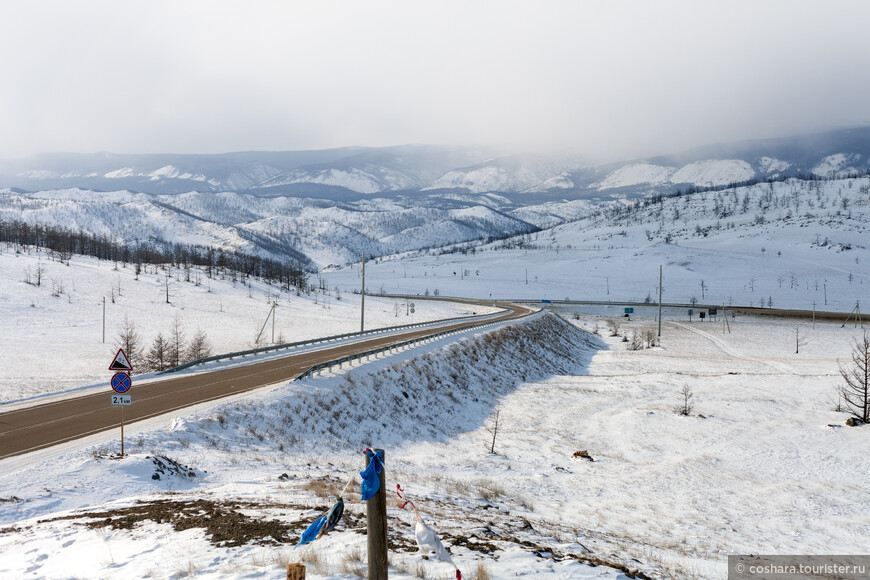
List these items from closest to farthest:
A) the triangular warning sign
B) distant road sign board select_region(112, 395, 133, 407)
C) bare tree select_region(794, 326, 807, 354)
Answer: distant road sign board select_region(112, 395, 133, 407) → the triangular warning sign → bare tree select_region(794, 326, 807, 354)

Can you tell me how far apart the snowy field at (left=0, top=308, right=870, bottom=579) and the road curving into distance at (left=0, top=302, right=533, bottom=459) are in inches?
88.5

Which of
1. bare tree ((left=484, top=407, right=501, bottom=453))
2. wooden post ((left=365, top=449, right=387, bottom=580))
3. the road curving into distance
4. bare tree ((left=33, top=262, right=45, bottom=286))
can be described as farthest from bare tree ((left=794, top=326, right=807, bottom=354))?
bare tree ((left=33, top=262, right=45, bottom=286))

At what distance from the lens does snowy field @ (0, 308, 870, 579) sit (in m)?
9.02

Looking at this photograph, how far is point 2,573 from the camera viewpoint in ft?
26.7

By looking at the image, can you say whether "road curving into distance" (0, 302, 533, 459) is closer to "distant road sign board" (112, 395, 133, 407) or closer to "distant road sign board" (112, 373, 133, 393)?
"distant road sign board" (112, 395, 133, 407)

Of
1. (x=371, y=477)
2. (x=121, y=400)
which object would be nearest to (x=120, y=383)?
(x=121, y=400)

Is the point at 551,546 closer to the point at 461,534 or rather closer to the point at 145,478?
the point at 461,534

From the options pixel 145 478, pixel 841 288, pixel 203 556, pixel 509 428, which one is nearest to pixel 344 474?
pixel 145 478

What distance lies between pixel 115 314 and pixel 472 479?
7150cm

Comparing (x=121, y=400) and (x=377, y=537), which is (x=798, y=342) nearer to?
(x=121, y=400)

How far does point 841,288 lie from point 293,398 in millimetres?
159688

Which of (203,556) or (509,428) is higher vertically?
(203,556)

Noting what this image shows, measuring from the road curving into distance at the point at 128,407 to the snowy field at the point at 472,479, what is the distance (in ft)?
7.37

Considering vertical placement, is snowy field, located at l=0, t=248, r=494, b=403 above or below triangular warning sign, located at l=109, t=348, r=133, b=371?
below
